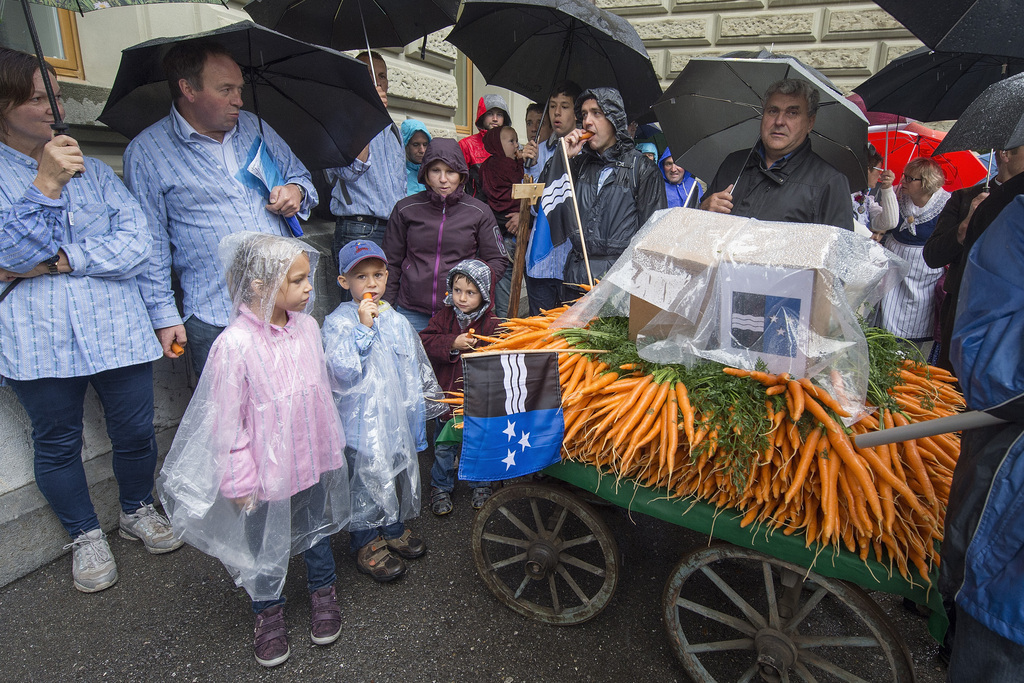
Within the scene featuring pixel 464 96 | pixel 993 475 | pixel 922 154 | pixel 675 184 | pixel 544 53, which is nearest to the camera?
pixel 993 475

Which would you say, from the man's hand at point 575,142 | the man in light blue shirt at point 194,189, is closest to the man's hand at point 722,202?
the man's hand at point 575,142

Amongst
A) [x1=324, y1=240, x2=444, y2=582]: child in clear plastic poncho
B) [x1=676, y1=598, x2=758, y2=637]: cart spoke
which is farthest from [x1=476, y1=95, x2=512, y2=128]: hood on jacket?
[x1=676, y1=598, x2=758, y2=637]: cart spoke

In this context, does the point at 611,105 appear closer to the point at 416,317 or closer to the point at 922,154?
the point at 416,317

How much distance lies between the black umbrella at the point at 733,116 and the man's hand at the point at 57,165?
2878 millimetres

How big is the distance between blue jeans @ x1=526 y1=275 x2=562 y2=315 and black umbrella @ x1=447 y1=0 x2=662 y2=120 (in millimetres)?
1259

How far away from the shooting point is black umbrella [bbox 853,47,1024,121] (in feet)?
12.8

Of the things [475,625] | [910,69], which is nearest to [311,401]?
[475,625]

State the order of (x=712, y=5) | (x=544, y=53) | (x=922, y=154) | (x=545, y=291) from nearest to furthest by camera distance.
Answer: (x=545, y=291), (x=544, y=53), (x=922, y=154), (x=712, y=5)

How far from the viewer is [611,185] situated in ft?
11.2

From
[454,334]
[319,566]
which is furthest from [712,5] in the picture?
[319,566]

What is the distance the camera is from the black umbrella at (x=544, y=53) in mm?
3861

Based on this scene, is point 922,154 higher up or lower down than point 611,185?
higher up

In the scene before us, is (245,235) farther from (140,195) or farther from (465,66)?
(465,66)

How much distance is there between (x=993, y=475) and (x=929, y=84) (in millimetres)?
3752
